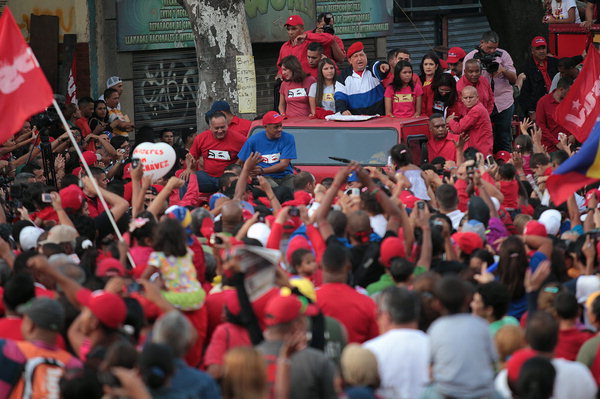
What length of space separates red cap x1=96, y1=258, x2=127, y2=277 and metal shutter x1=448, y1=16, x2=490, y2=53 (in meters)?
17.9

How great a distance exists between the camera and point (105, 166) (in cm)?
1461

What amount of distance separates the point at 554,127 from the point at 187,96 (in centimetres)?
659

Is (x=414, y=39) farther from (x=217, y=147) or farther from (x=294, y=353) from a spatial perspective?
(x=294, y=353)

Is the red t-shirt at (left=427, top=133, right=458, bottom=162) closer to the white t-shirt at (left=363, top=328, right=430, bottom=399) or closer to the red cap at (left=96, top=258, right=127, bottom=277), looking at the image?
the red cap at (left=96, top=258, right=127, bottom=277)

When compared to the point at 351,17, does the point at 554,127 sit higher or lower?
lower

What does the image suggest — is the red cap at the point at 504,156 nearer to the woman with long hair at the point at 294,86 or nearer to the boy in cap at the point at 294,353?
the woman with long hair at the point at 294,86

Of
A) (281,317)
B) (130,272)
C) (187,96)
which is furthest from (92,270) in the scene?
(187,96)

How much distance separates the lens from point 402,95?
14.9m

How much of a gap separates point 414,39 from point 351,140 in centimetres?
1102

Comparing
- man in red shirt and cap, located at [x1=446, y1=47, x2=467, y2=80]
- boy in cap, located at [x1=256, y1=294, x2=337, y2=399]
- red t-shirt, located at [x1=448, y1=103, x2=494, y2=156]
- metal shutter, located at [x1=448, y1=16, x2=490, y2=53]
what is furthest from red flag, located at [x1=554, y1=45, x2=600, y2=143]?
→ metal shutter, located at [x1=448, y1=16, x2=490, y2=53]

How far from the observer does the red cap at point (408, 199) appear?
10797 mm

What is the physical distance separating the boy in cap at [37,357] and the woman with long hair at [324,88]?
29.1ft

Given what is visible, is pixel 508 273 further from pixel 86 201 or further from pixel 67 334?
pixel 86 201

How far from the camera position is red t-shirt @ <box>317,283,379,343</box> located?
7.06 meters
